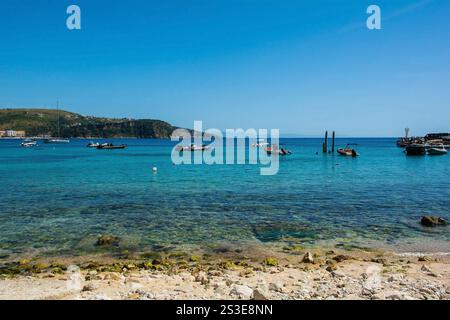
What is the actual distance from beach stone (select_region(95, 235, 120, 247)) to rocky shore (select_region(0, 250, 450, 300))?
2.31m

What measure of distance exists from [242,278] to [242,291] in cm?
186

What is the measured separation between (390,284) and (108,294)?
27.3ft

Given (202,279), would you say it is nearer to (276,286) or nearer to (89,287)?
(276,286)

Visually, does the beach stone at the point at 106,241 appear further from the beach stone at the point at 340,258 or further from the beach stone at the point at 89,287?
the beach stone at the point at 340,258

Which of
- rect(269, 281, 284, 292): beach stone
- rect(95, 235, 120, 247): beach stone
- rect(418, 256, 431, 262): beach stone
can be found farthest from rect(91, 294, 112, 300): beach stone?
rect(418, 256, 431, 262): beach stone

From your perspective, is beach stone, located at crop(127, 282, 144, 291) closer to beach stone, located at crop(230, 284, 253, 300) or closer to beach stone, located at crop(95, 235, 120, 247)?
beach stone, located at crop(230, 284, 253, 300)

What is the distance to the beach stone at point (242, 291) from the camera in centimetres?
934

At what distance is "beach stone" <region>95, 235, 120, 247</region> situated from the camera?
52.0ft

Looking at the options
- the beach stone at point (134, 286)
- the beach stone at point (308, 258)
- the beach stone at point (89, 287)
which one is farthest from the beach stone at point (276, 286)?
the beach stone at point (89, 287)

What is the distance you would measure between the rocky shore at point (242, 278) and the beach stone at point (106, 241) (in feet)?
7.59

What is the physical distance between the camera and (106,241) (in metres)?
16.1

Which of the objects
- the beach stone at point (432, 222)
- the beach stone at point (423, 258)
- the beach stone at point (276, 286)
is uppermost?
the beach stone at point (276, 286)
